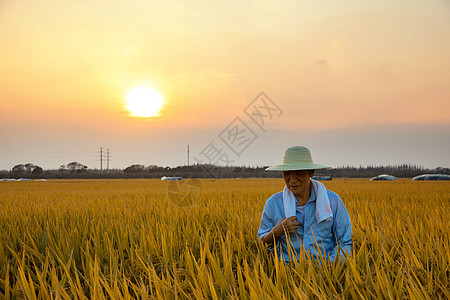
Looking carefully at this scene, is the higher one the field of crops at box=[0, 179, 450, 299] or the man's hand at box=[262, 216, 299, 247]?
the man's hand at box=[262, 216, 299, 247]

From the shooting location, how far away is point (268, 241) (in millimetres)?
2811

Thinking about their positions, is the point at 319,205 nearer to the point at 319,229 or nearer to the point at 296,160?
the point at 319,229

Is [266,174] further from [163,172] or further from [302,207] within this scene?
[302,207]

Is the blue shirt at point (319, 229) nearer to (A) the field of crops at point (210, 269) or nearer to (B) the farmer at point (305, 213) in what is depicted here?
(B) the farmer at point (305, 213)

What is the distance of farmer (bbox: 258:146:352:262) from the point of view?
8.94 feet

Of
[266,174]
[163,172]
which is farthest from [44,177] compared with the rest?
[266,174]

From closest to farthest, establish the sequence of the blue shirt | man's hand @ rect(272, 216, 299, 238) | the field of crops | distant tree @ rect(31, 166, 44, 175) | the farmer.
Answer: the field of crops < man's hand @ rect(272, 216, 299, 238) < the farmer < the blue shirt < distant tree @ rect(31, 166, 44, 175)

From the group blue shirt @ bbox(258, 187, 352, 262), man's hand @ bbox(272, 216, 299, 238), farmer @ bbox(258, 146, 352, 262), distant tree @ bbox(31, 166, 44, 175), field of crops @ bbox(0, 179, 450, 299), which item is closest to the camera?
field of crops @ bbox(0, 179, 450, 299)

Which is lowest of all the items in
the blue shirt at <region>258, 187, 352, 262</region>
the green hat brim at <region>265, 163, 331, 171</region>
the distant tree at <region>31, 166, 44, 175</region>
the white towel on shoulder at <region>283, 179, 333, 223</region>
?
the blue shirt at <region>258, 187, 352, 262</region>

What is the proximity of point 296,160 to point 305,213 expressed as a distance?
1.57 ft

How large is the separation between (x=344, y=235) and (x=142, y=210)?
3978 millimetres

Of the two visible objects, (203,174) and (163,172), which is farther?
(163,172)

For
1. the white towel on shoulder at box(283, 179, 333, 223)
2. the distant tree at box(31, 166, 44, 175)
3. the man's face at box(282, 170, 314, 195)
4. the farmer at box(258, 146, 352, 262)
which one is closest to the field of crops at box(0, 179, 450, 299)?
the farmer at box(258, 146, 352, 262)

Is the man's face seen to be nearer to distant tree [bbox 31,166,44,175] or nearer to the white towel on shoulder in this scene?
the white towel on shoulder
